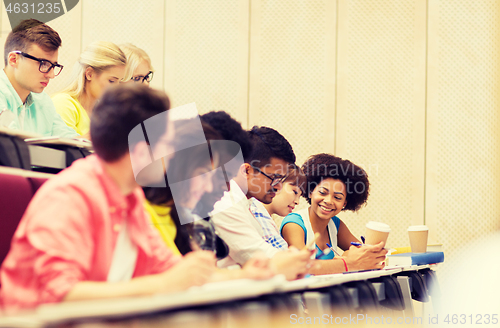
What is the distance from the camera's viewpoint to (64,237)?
2.28ft

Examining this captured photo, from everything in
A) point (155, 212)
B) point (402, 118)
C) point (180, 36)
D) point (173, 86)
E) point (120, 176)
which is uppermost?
point (180, 36)

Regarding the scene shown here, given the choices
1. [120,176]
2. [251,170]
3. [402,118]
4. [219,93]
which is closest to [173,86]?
[219,93]

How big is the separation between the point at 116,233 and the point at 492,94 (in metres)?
3.47

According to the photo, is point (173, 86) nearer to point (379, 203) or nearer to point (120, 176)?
point (379, 203)

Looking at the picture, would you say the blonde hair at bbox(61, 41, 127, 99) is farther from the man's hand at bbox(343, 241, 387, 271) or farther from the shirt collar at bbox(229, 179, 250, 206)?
the man's hand at bbox(343, 241, 387, 271)

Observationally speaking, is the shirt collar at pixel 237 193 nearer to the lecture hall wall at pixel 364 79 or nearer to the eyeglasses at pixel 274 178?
the eyeglasses at pixel 274 178

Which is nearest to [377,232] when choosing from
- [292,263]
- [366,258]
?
[366,258]

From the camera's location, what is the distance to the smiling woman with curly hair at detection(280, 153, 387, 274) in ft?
5.98

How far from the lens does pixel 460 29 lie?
357 centimetres

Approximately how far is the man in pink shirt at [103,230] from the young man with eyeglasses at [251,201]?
1.34ft

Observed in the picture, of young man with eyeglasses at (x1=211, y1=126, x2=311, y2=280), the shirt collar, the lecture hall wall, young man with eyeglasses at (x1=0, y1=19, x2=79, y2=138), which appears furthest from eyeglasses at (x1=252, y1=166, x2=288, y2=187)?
the lecture hall wall

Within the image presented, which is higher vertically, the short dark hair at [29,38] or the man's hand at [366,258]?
the short dark hair at [29,38]

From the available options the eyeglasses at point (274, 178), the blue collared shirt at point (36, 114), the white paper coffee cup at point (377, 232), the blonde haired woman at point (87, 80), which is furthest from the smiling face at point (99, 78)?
the white paper coffee cup at point (377, 232)

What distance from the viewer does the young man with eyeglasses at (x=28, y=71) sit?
5.99ft
